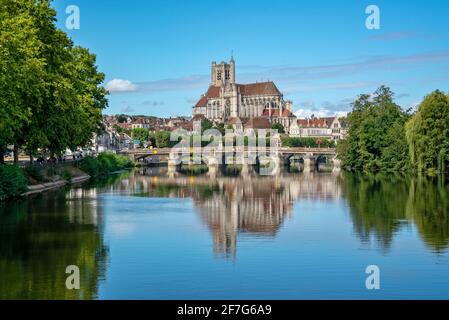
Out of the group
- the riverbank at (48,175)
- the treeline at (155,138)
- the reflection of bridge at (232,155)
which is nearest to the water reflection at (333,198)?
the riverbank at (48,175)

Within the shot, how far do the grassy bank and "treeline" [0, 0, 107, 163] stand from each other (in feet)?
50.5

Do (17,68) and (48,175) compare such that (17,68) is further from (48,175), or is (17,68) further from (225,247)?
(48,175)

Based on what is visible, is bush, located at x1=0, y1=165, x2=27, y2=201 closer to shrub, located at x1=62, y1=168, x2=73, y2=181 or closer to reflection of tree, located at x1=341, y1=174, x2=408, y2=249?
shrub, located at x1=62, y1=168, x2=73, y2=181

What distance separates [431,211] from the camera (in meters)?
37.7

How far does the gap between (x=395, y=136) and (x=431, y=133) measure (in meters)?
10.9

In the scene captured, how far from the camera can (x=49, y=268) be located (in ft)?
72.5

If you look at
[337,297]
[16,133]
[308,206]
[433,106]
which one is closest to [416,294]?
[337,297]

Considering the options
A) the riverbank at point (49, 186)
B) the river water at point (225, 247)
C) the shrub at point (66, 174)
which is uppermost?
the shrub at point (66, 174)

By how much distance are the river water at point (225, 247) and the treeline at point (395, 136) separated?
25.3m

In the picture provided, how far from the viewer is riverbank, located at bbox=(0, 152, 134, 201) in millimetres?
43156

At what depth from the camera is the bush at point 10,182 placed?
139ft

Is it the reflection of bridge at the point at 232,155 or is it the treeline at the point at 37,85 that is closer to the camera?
the treeline at the point at 37,85

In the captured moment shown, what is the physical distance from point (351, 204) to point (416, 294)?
957 inches

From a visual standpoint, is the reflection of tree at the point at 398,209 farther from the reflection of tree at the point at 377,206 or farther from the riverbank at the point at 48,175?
the riverbank at the point at 48,175
